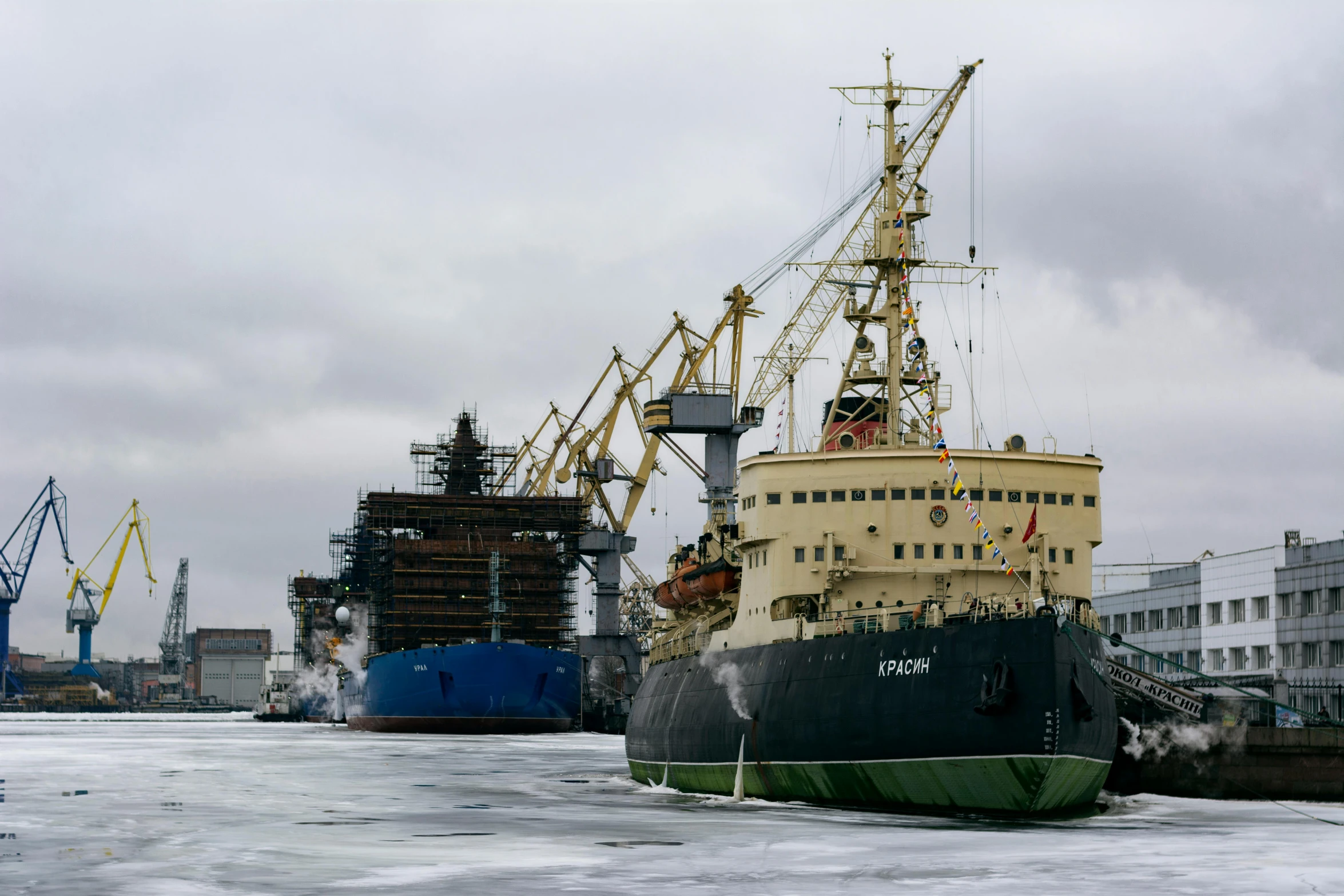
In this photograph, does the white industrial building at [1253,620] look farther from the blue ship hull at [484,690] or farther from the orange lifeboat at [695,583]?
the blue ship hull at [484,690]

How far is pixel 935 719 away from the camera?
32188 mm

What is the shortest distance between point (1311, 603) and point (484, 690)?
5879cm

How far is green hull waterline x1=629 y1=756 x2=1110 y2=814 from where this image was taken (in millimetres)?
31312

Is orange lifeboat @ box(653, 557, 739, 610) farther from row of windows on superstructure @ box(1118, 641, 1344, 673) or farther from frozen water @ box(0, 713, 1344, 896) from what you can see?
row of windows on superstructure @ box(1118, 641, 1344, 673)

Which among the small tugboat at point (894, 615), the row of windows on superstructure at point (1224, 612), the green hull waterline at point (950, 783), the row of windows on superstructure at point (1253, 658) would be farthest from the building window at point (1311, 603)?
the green hull waterline at point (950, 783)

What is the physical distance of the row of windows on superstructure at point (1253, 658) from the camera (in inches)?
2712

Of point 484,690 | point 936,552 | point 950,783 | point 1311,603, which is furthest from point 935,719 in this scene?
point 484,690

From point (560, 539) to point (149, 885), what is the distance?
361ft

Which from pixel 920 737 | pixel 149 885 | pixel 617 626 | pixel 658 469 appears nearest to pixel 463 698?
pixel 617 626

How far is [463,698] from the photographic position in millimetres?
109500

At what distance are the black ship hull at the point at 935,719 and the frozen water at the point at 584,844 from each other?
804 mm

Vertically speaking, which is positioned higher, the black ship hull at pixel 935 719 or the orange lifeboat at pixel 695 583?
the orange lifeboat at pixel 695 583

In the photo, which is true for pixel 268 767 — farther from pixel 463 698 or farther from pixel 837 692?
pixel 463 698

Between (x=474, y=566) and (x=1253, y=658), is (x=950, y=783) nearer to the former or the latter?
(x=1253, y=658)
